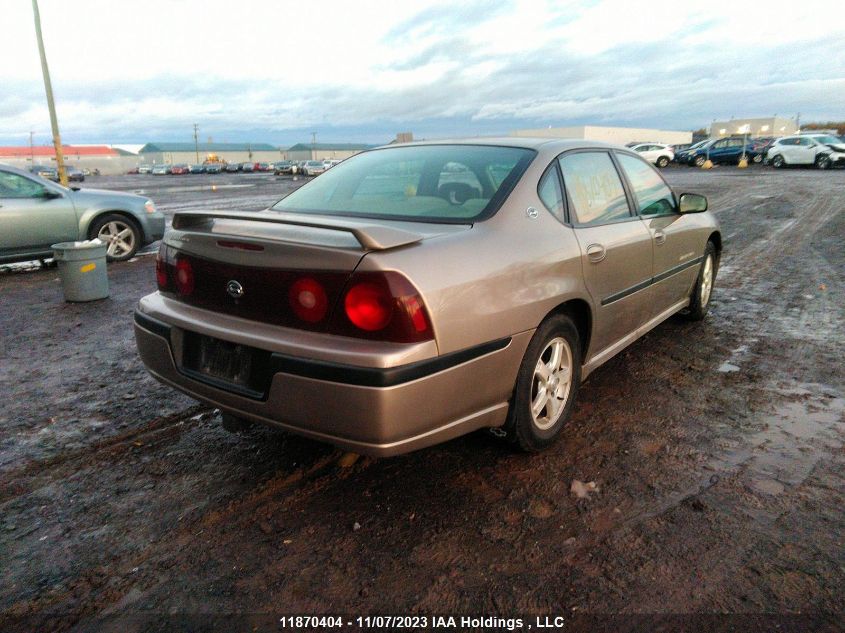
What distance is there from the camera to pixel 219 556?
2.44 meters

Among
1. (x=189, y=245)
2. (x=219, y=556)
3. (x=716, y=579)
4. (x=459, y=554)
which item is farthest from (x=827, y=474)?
(x=189, y=245)

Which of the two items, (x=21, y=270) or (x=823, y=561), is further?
(x=21, y=270)

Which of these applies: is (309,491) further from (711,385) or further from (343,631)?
(711,385)

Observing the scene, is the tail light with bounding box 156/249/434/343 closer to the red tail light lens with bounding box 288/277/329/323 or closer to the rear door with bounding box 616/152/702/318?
the red tail light lens with bounding box 288/277/329/323

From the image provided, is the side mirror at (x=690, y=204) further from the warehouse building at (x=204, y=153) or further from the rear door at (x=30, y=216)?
the warehouse building at (x=204, y=153)

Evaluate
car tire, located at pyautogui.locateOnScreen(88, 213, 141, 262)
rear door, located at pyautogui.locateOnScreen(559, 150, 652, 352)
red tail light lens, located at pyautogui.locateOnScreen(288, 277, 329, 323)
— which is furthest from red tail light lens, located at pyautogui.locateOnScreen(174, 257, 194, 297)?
car tire, located at pyautogui.locateOnScreen(88, 213, 141, 262)

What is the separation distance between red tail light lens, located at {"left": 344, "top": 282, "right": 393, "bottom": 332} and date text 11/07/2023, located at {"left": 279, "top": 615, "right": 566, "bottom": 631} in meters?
1.02

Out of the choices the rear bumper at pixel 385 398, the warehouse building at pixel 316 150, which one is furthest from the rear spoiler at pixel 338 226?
the warehouse building at pixel 316 150

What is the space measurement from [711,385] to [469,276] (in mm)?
2410

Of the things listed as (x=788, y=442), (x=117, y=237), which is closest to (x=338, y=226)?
(x=788, y=442)

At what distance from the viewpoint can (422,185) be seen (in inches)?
136

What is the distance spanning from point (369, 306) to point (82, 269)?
5.33 meters

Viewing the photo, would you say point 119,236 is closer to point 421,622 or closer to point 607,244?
point 607,244

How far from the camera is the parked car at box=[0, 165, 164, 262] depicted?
26.9 ft
